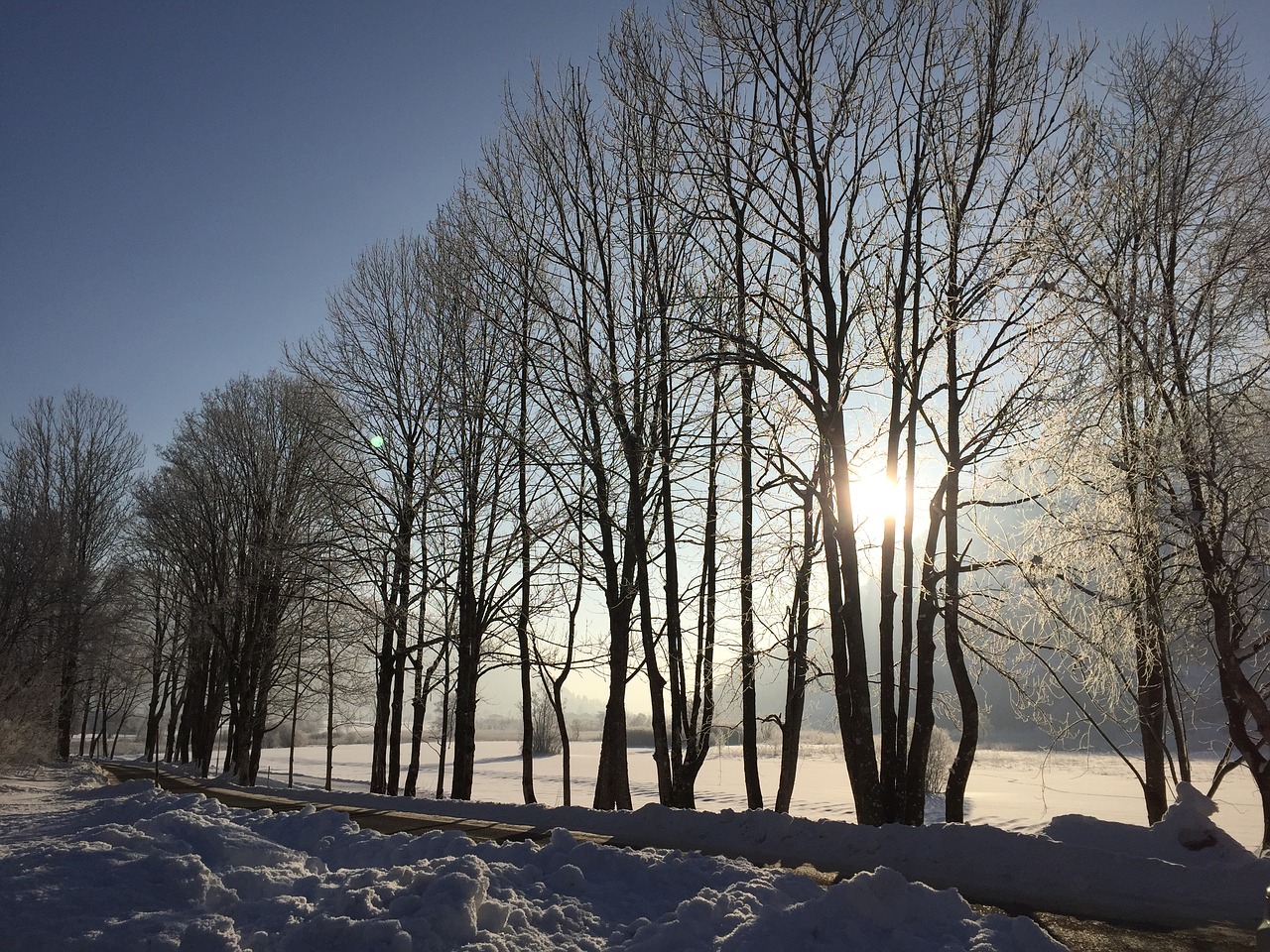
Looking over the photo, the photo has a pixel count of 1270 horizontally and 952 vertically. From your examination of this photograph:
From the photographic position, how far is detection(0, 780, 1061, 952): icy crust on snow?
3586 millimetres

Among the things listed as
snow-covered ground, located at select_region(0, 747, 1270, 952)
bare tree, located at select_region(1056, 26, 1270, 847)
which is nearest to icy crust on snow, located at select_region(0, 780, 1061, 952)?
snow-covered ground, located at select_region(0, 747, 1270, 952)

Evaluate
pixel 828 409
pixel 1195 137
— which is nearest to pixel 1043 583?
pixel 828 409

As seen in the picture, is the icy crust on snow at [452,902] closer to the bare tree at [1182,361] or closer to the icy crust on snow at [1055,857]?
the icy crust on snow at [1055,857]

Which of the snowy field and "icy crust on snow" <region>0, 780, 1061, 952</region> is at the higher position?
"icy crust on snow" <region>0, 780, 1061, 952</region>

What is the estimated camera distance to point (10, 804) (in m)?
13.3

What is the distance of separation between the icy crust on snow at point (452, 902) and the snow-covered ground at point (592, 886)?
0.04ft

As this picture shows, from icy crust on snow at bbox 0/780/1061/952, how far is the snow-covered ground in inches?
0.5

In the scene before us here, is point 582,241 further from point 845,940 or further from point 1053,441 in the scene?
point 845,940

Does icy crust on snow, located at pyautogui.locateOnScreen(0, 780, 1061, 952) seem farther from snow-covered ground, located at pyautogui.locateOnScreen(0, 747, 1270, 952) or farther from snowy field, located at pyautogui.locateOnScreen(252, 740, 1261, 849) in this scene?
snowy field, located at pyautogui.locateOnScreen(252, 740, 1261, 849)

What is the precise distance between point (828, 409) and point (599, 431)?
4.58 metres

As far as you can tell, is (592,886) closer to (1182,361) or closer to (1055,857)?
(1055,857)

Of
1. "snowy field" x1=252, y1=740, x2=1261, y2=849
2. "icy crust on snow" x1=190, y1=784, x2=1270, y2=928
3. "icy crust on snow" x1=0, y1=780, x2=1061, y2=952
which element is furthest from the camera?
"snowy field" x1=252, y1=740, x2=1261, y2=849

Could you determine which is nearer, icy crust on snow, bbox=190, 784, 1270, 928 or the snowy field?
icy crust on snow, bbox=190, 784, 1270, 928

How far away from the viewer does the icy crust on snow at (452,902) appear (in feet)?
11.8
